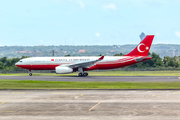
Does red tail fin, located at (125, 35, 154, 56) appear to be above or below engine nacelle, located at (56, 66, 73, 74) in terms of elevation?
above

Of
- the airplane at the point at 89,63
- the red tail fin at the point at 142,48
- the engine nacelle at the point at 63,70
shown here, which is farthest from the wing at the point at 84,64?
the red tail fin at the point at 142,48

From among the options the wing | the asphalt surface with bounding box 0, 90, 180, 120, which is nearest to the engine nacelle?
the wing

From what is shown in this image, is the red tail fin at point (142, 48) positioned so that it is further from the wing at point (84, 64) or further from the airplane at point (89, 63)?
the wing at point (84, 64)

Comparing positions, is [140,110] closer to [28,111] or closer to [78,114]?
[78,114]

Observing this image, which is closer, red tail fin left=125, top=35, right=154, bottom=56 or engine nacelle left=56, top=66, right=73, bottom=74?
engine nacelle left=56, top=66, right=73, bottom=74

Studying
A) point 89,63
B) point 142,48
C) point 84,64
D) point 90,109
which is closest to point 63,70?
point 84,64

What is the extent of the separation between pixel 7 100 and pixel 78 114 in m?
7.78

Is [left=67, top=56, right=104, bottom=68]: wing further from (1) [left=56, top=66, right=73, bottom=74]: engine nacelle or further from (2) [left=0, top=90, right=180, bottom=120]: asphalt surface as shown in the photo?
(2) [left=0, top=90, right=180, bottom=120]: asphalt surface

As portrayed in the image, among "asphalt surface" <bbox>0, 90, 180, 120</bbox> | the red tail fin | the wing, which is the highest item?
the red tail fin

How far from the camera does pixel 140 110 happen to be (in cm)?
1666

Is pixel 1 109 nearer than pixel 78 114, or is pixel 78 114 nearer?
pixel 78 114

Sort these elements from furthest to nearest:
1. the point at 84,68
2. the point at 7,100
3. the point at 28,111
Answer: the point at 84,68 < the point at 7,100 < the point at 28,111
